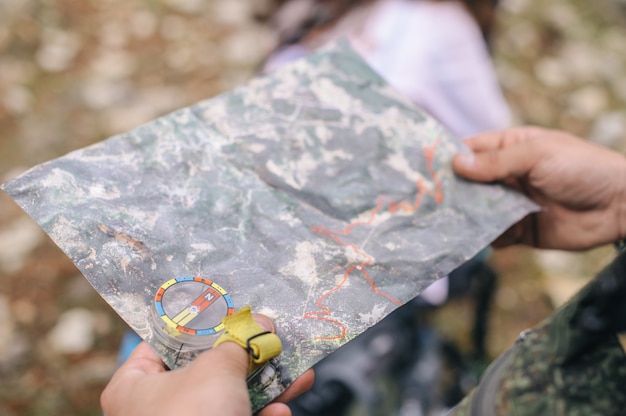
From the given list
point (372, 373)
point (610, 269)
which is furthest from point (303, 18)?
point (610, 269)

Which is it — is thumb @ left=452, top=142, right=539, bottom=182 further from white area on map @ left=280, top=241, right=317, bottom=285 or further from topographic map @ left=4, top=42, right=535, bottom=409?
white area on map @ left=280, top=241, right=317, bottom=285

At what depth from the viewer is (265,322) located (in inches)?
28.9

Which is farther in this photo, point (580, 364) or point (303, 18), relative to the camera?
point (303, 18)

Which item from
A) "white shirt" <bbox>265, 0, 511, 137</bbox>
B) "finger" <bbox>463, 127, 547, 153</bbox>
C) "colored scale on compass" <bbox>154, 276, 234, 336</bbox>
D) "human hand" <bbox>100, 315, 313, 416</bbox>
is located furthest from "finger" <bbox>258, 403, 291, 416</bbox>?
"white shirt" <bbox>265, 0, 511, 137</bbox>

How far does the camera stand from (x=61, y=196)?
0.79 m

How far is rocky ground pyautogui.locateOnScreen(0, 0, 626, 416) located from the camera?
1437 millimetres

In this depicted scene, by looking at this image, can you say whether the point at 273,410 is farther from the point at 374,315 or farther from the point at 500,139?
the point at 500,139

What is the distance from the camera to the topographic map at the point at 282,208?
758 mm

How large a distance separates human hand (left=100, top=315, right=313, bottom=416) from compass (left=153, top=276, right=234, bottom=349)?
43mm

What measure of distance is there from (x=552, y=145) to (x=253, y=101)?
53 centimetres

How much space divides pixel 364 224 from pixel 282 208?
0.13 m

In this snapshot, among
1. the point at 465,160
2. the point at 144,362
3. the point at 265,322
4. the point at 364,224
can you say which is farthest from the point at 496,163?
the point at 144,362

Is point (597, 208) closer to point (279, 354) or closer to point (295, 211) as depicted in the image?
point (295, 211)

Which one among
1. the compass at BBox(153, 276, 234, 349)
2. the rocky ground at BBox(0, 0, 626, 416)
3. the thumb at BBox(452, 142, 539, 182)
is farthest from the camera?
the rocky ground at BBox(0, 0, 626, 416)
